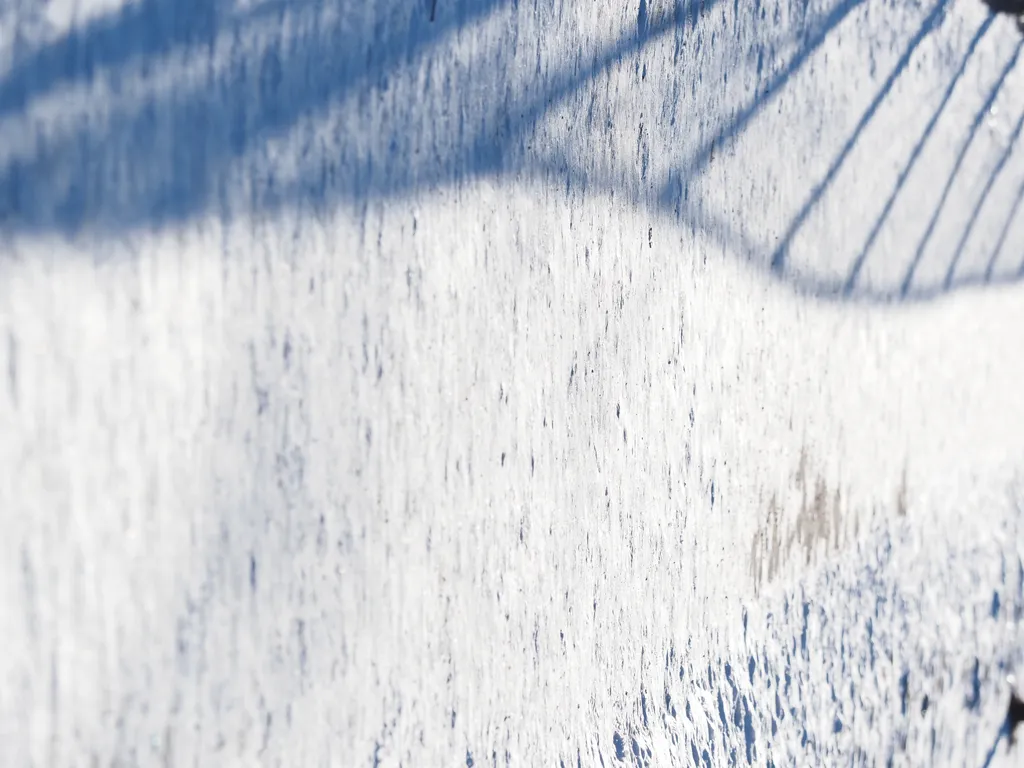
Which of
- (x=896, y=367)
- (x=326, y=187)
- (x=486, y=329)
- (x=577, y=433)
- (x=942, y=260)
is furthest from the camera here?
(x=942, y=260)

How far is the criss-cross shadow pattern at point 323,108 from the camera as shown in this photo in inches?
41.5

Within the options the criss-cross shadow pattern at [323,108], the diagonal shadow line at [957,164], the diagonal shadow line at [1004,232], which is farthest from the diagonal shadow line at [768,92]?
the diagonal shadow line at [1004,232]

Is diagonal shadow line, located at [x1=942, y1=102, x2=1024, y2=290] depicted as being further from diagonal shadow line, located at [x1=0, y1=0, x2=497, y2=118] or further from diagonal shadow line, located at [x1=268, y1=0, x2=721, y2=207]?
diagonal shadow line, located at [x1=0, y1=0, x2=497, y2=118]

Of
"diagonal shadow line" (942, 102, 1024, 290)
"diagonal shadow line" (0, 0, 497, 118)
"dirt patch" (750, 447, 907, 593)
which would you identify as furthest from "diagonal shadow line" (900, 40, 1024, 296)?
"diagonal shadow line" (0, 0, 497, 118)

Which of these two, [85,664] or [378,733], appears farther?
[378,733]

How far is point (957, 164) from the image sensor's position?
3.63 m

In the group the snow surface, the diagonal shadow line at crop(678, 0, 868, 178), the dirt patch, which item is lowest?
the dirt patch

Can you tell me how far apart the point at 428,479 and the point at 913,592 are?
2276 millimetres

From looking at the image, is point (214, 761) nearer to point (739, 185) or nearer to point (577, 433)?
point (577, 433)

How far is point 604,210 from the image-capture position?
6.31ft

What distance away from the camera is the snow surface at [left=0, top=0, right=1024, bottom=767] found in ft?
3.55

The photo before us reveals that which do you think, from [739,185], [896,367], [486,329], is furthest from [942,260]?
[486,329]

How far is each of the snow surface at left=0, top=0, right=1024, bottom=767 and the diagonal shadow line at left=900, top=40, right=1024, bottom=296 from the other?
0.63 ft

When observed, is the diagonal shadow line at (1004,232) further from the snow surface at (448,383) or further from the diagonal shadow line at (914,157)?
Result: the snow surface at (448,383)
